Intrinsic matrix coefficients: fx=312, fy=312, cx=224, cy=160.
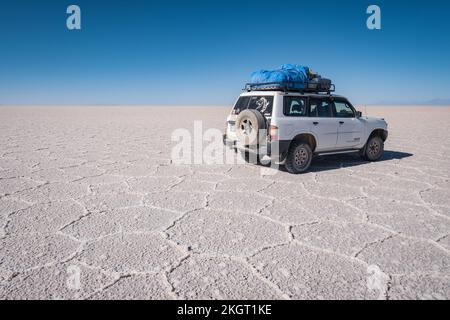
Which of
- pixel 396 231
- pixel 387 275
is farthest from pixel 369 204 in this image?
pixel 387 275

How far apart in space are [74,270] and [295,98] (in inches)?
187

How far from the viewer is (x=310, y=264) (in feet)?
9.24

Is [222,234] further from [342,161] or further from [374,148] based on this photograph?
[374,148]

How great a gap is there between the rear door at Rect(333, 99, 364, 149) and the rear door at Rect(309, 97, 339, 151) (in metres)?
0.17

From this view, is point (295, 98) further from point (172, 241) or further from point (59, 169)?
point (59, 169)

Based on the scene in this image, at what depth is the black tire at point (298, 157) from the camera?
5988 millimetres

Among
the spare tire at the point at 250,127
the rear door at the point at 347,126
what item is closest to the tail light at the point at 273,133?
the spare tire at the point at 250,127

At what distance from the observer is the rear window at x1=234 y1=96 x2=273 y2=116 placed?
5.93 meters

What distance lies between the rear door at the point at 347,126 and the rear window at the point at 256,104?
1.63 meters

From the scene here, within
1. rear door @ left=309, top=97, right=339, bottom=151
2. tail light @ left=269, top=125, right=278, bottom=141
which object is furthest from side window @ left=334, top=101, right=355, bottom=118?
tail light @ left=269, top=125, right=278, bottom=141

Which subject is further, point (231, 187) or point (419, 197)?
point (231, 187)

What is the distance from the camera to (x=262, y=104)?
6.11 meters

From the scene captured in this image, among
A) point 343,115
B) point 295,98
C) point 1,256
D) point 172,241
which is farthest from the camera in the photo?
point 343,115
